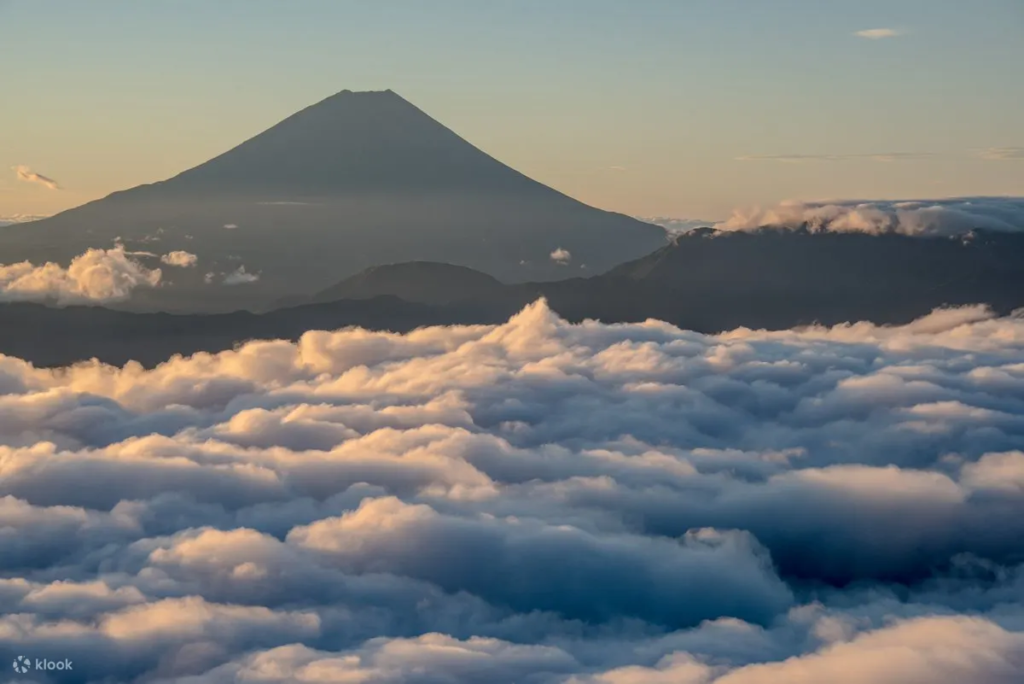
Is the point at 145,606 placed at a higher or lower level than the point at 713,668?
higher

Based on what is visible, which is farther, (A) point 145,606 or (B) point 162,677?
(A) point 145,606

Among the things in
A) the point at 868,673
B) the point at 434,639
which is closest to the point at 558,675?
the point at 434,639

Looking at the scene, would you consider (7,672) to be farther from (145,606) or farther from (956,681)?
(956,681)

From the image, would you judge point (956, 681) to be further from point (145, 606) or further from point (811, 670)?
point (145, 606)

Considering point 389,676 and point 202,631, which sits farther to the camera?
point 202,631

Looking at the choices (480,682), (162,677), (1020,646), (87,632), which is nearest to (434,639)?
(480,682)

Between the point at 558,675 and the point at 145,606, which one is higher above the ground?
the point at 145,606

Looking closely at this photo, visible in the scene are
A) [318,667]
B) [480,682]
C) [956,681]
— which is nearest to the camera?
[956,681]

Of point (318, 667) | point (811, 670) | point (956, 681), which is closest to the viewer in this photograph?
point (956, 681)

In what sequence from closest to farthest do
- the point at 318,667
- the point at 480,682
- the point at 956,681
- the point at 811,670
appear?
the point at 956,681, the point at 318,667, the point at 480,682, the point at 811,670
